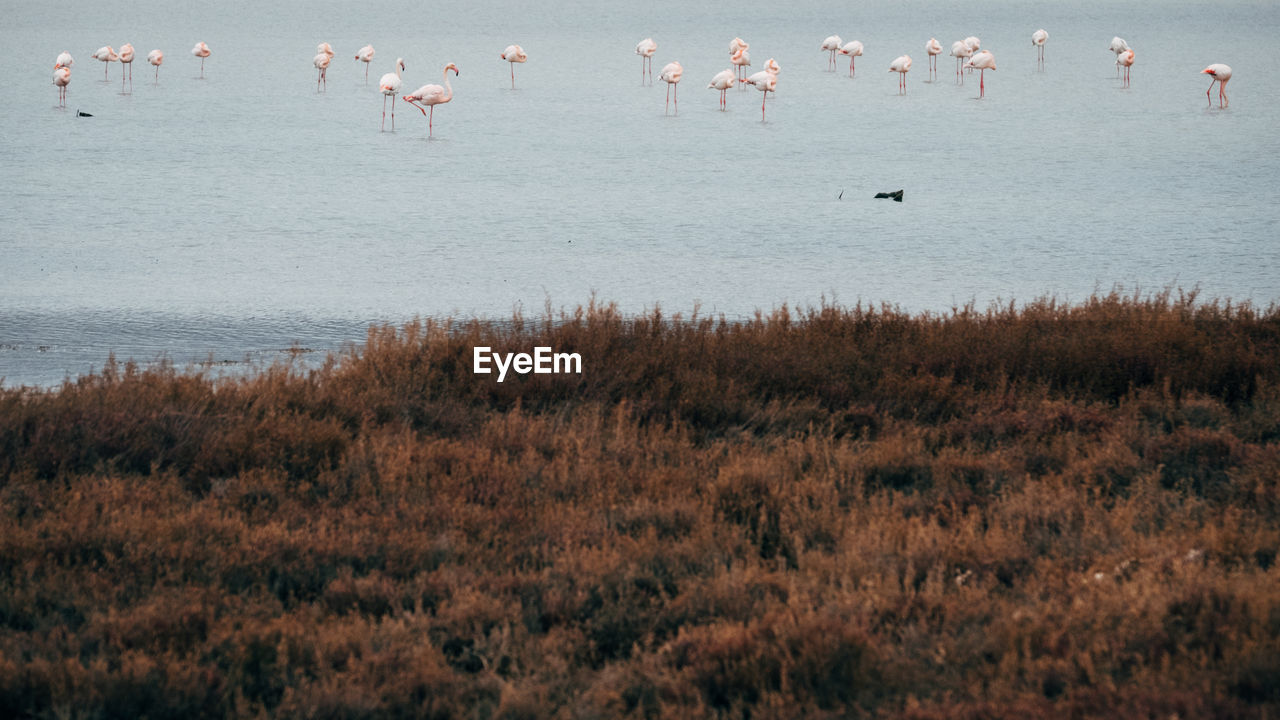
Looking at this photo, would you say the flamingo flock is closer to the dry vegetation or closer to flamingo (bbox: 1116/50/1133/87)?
flamingo (bbox: 1116/50/1133/87)

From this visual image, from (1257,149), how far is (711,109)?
12.6 m

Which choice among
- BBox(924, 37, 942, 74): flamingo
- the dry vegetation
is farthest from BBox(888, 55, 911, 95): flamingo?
the dry vegetation

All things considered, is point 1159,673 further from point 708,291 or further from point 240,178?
point 240,178

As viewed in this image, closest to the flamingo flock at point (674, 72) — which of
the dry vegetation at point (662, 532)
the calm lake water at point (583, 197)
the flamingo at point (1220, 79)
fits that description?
the flamingo at point (1220, 79)

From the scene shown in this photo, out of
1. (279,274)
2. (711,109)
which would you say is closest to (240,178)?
(279,274)

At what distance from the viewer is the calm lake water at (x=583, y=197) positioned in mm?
13086

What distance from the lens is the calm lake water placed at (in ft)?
42.9

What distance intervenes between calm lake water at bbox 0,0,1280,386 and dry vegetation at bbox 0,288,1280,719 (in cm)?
325

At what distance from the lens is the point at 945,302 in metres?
13.0

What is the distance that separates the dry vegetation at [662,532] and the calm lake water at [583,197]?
3.25 m

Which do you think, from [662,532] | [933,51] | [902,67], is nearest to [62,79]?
[902,67]

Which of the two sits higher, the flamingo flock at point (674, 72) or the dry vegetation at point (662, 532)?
the flamingo flock at point (674, 72)

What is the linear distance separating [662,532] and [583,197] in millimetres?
14259

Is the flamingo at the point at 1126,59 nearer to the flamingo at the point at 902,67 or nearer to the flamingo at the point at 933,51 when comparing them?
the flamingo at the point at 933,51
